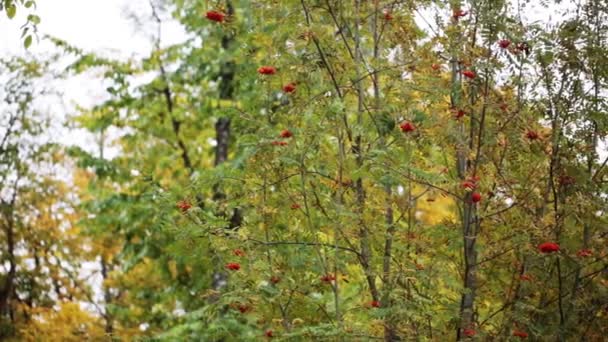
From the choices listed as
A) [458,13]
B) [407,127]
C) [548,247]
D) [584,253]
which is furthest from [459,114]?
[584,253]

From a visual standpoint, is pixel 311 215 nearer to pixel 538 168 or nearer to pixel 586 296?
pixel 538 168

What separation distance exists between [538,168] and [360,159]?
48.8 inches

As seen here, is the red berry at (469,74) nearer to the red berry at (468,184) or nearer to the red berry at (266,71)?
the red berry at (468,184)

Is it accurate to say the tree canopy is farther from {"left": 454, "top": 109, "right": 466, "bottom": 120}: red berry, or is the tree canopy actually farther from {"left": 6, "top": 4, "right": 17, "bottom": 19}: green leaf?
{"left": 6, "top": 4, "right": 17, "bottom": 19}: green leaf

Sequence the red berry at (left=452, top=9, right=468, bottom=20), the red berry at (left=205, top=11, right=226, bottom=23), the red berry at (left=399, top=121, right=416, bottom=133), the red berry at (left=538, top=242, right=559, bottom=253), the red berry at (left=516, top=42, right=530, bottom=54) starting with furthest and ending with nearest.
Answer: the red berry at (left=452, top=9, right=468, bottom=20), the red berry at (left=205, top=11, right=226, bottom=23), the red berry at (left=516, top=42, right=530, bottom=54), the red berry at (left=399, top=121, right=416, bottom=133), the red berry at (left=538, top=242, right=559, bottom=253)

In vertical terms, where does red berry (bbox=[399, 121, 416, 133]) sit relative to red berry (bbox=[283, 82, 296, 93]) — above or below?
below

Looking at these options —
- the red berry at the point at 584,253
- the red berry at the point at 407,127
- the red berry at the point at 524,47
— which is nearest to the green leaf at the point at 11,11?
the red berry at the point at 407,127

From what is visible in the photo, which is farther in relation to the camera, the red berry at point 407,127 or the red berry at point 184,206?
the red berry at point 184,206

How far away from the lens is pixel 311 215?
603 centimetres

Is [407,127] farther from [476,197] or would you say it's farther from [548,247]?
[548,247]

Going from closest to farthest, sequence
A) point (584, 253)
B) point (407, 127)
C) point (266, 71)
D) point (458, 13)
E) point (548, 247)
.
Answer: point (548, 247)
point (407, 127)
point (584, 253)
point (266, 71)
point (458, 13)

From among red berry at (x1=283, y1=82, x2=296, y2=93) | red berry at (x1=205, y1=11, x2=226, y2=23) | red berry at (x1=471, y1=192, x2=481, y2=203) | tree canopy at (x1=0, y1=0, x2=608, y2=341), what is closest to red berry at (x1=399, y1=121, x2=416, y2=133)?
tree canopy at (x1=0, y1=0, x2=608, y2=341)

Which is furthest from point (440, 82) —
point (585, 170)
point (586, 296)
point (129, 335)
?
point (129, 335)

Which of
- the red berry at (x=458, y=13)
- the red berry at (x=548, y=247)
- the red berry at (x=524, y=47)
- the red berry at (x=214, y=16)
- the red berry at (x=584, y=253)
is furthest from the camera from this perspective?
the red berry at (x=458, y=13)
